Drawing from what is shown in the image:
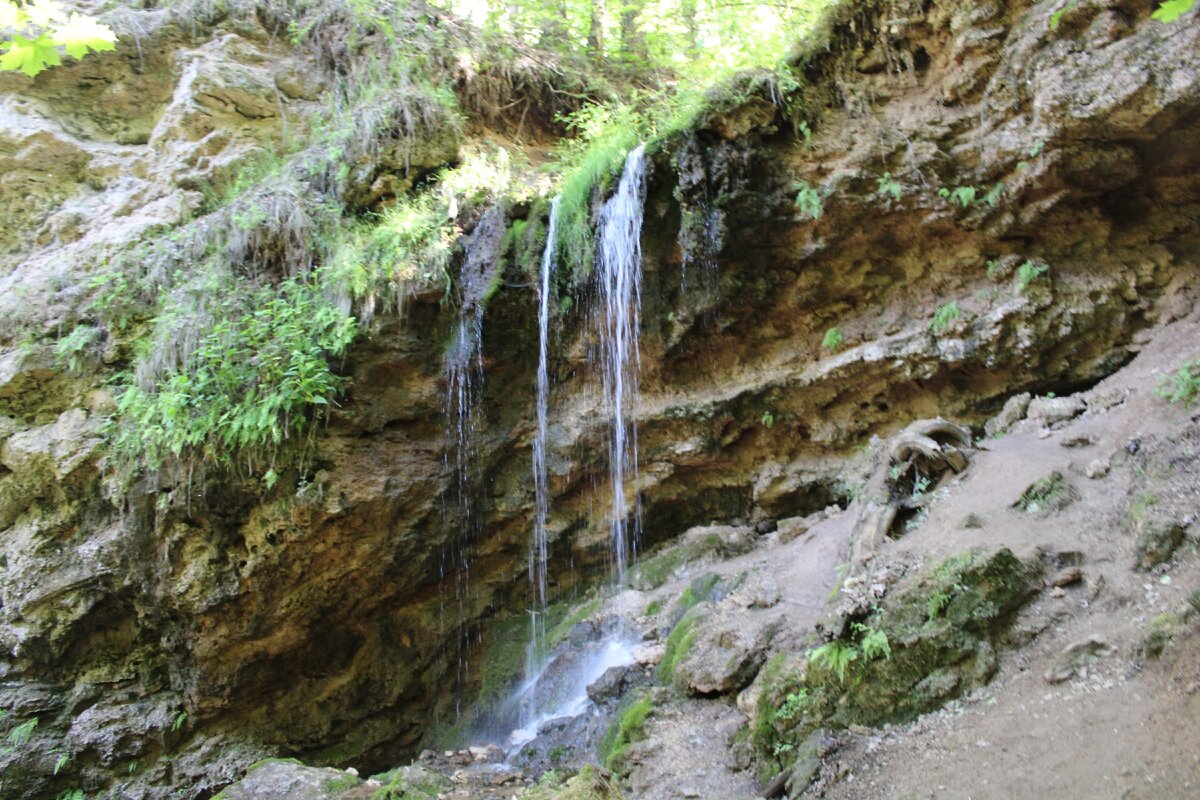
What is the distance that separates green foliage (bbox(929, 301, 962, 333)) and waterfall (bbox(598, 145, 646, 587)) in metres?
3.14

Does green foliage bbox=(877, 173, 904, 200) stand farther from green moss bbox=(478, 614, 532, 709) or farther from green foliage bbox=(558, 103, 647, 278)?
green moss bbox=(478, 614, 532, 709)

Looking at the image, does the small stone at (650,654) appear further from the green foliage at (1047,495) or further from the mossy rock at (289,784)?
the green foliage at (1047,495)

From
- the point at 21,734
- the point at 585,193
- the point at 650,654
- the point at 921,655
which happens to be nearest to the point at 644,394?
the point at 585,193

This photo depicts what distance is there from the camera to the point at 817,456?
28.4 feet

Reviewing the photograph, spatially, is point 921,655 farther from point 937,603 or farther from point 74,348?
point 74,348

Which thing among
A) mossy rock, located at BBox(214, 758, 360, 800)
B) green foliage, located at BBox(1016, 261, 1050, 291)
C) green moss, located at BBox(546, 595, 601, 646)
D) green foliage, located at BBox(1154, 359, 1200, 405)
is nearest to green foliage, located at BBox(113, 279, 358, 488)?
green moss, located at BBox(546, 595, 601, 646)

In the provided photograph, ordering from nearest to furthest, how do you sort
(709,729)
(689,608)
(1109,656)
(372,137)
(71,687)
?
(1109,656), (709,729), (689,608), (71,687), (372,137)

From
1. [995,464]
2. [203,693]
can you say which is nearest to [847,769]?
[995,464]

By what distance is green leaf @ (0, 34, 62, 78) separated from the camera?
3.14 m

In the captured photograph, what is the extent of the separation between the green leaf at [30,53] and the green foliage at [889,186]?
6927 millimetres

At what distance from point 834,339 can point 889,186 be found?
65.9 inches

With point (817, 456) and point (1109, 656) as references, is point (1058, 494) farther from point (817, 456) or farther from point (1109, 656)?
point (817, 456)

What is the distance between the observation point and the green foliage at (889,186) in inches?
300

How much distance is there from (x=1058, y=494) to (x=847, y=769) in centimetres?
260
